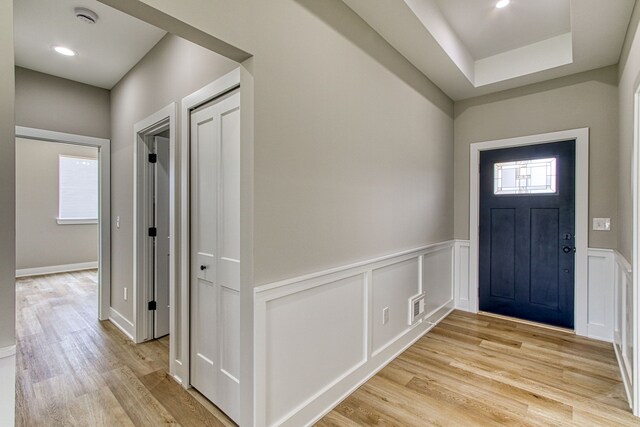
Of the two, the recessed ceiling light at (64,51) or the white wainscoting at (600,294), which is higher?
the recessed ceiling light at (64,51)

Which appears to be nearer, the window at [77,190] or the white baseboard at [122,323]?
the white baseboard at [122,323]

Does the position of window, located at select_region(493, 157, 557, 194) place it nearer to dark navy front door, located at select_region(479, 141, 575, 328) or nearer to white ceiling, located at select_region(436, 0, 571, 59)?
dark navy front door, located at select_region(479, 141, 575, 328)

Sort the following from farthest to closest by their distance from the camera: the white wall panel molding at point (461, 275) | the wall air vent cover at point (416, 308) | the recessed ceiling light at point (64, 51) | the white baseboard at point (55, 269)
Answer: the white baseboard at point (55, 269) → the white wall panel molding at point (461, 275) → the wall air vent cover at point (416, 308) → the recessed ceiling light at point (64, 51)

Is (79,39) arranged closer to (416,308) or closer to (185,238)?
(185,238)

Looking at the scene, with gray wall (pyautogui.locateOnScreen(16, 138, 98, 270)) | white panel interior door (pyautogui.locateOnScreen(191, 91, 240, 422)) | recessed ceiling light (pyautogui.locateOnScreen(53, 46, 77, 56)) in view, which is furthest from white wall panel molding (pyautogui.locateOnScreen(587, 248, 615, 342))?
gray wall (pyautogui.locateOnScreen(16, 138, 98, 270))

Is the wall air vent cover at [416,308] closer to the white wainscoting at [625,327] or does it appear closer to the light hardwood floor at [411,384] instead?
the light hardwood floor at [411,384]

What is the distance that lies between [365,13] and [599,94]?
265 centimetres

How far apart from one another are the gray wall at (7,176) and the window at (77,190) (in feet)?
21.8

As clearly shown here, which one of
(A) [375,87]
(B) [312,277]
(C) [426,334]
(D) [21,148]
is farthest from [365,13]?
(D) [21,148]

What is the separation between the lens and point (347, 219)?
7.19 feet

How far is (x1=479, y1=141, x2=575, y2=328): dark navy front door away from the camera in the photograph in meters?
3.33

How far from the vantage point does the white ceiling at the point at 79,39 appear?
2312mm

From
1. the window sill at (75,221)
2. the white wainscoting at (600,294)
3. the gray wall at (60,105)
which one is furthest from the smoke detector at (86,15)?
the window sill at (75,221)

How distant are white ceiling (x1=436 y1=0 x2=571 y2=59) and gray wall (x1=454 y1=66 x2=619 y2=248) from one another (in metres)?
0.60
